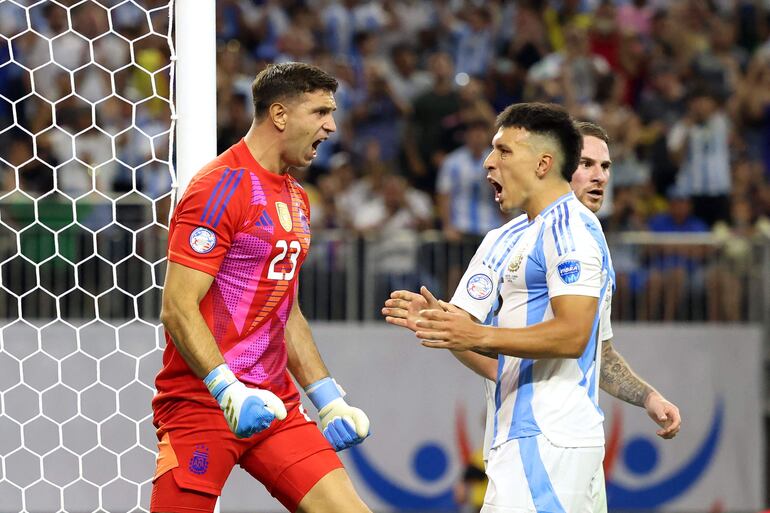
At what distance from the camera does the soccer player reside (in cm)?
439

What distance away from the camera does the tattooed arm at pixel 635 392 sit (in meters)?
4.70

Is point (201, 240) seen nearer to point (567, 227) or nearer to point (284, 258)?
point (284, 258)

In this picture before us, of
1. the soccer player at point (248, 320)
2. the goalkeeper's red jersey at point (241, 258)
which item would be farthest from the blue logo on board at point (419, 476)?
the goalkeeper's red jersey at point (241, 258)

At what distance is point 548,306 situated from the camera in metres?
4.32

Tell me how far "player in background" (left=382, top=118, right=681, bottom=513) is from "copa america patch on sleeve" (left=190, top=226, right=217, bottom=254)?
653mm

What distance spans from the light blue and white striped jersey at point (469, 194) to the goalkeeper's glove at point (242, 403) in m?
6.00

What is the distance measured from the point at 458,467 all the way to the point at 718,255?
2685mm

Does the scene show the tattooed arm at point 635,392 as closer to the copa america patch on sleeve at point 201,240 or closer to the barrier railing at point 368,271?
the copa america patch on sleeve at point 201,240

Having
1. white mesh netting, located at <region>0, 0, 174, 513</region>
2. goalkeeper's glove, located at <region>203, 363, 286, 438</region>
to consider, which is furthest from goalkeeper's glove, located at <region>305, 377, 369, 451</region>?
white mesh netting, located at <region>0, 0, 174, 513</region>

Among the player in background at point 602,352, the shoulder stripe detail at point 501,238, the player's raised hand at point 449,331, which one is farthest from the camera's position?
the shoulder stripe detail at point 501,238

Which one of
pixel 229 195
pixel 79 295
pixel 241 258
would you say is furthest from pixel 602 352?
pixel 79 295

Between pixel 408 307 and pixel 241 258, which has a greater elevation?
pixel 241 258

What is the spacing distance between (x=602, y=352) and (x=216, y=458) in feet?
4.99

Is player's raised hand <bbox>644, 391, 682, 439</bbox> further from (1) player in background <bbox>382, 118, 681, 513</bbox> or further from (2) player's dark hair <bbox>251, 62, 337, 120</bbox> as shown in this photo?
(2) player's dark hair <bbox>251, 62, 337, 120</bbox>
